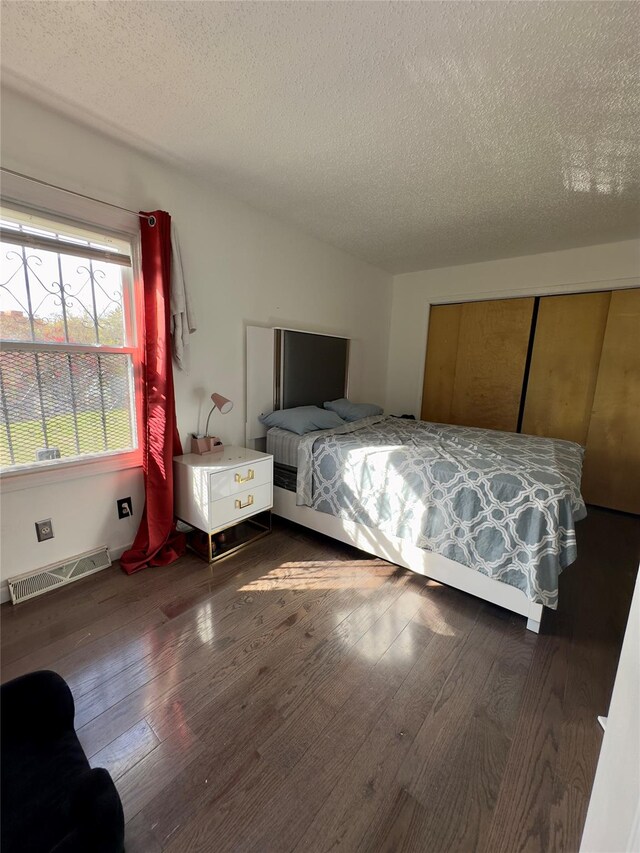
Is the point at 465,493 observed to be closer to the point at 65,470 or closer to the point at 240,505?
the point at 240,505

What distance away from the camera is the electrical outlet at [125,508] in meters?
2.16

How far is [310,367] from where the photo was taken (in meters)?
3.24

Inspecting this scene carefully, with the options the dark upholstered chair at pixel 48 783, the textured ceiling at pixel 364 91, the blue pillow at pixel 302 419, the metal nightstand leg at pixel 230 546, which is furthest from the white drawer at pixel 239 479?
the textured ceiling at pixel 364 91

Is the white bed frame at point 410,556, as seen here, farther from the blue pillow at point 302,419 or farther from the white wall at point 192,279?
the white wall at point 192,279

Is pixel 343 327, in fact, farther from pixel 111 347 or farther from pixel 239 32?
pixel 239 32

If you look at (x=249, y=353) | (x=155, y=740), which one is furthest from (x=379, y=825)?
(x=249, y=353)

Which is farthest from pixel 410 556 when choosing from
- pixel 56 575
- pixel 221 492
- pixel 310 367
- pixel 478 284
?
pixel 478 284

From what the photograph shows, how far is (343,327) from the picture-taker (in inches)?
145

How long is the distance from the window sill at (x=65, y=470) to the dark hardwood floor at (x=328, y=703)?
0.60m

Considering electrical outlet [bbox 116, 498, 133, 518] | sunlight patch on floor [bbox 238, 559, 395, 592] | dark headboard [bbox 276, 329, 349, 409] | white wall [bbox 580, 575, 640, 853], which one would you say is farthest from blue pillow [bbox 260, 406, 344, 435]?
white wall [bbox 580, 575, 640, 853]

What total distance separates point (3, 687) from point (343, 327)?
3.45 m

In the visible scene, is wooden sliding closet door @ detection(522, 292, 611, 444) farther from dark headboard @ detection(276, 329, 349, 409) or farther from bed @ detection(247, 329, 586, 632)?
dark headboard @ detection(276, 329, 349, 409)

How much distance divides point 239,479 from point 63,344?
1210mm

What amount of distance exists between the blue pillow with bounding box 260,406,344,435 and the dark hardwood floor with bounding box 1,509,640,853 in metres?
1.06
